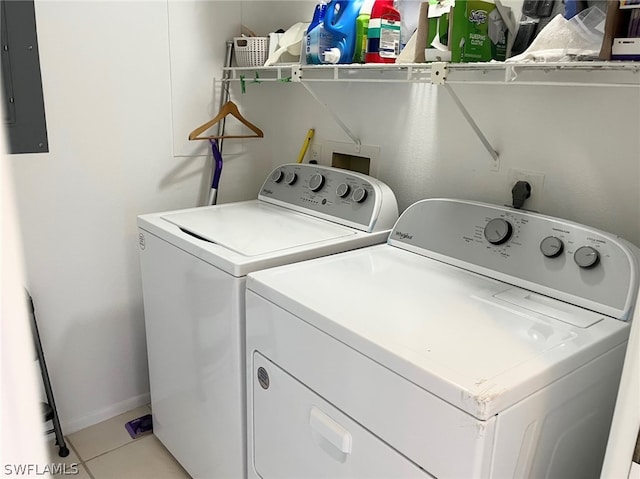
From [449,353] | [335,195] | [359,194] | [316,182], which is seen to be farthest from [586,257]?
[316,182]

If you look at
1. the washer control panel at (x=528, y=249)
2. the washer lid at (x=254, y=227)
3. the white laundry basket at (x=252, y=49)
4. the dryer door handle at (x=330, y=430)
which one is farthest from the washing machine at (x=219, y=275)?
the white laundry basket at (x=252, y=49)

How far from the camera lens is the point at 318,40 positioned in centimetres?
189

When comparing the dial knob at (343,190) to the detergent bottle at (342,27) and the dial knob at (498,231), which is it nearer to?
the detergent bottle at (342,27)

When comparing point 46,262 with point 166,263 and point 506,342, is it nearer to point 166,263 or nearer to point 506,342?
point 166,263

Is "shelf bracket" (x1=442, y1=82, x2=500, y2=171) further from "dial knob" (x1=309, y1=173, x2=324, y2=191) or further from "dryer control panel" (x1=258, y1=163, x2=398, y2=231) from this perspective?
"dial knob" (x1=309, y1=173, x2=324, y2=191)

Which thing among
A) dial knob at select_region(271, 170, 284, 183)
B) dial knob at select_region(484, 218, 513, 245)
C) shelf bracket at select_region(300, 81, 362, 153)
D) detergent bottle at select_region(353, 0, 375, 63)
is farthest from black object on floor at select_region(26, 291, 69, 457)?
dial knob at select_region(484, 218, 513, 245)

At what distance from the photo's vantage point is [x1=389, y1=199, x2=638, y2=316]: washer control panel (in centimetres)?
127

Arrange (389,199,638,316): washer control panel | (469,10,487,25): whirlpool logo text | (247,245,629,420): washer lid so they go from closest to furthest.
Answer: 1. (247,245,629,420): washer lid
2. (389,199,638,316): washer control panel
3. (469,10,487,25): whirlpool logo text

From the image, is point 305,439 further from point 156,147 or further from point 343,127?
point 156,147

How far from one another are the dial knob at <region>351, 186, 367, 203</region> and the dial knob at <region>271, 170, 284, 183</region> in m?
0.43

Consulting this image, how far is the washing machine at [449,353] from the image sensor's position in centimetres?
99

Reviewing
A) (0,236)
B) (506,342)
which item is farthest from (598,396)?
(0,236)

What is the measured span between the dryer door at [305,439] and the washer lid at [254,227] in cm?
36

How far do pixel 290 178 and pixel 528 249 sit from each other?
3.40 ft
